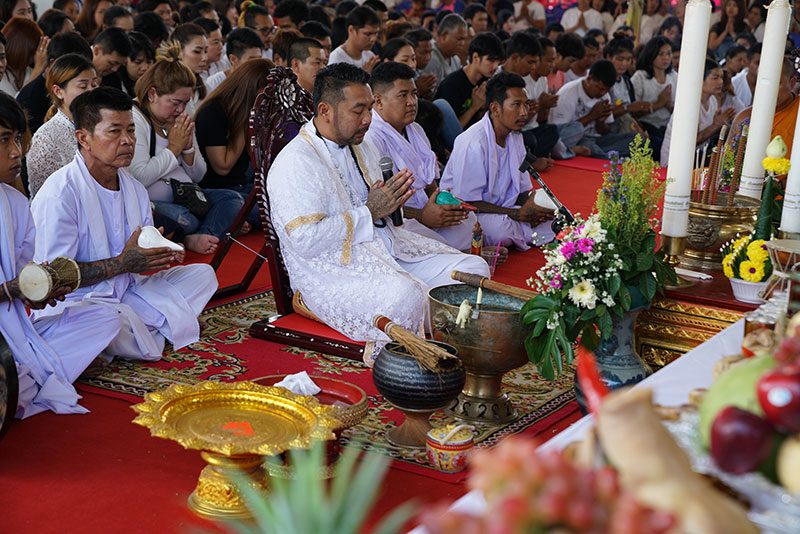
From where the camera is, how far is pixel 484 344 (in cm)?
369

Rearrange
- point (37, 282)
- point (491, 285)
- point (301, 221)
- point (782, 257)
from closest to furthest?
point (782, 257) → point (37, 282) → point (491, 285) → point (301, 221)

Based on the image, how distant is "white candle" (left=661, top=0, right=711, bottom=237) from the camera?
351 cm

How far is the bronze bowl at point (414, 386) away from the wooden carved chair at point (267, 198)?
2.86 feet

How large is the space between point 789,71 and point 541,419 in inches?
115

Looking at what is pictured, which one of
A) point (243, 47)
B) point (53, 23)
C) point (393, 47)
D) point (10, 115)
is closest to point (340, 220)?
point (10, 115)

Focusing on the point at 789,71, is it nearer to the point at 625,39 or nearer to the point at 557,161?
the point at 557,161

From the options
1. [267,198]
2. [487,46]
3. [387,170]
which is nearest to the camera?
[267,198]

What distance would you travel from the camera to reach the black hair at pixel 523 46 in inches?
363

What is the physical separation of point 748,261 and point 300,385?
1.48 m

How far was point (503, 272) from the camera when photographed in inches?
243

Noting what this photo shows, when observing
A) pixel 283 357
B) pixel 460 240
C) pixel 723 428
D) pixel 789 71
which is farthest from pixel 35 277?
pixel 789 71

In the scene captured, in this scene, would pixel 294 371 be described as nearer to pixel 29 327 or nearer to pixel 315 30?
pixel 29 327

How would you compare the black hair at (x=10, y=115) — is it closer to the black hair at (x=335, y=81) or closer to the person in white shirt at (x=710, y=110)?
the black hair at (x=335, y=81)

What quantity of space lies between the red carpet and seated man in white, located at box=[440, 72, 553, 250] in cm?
264
